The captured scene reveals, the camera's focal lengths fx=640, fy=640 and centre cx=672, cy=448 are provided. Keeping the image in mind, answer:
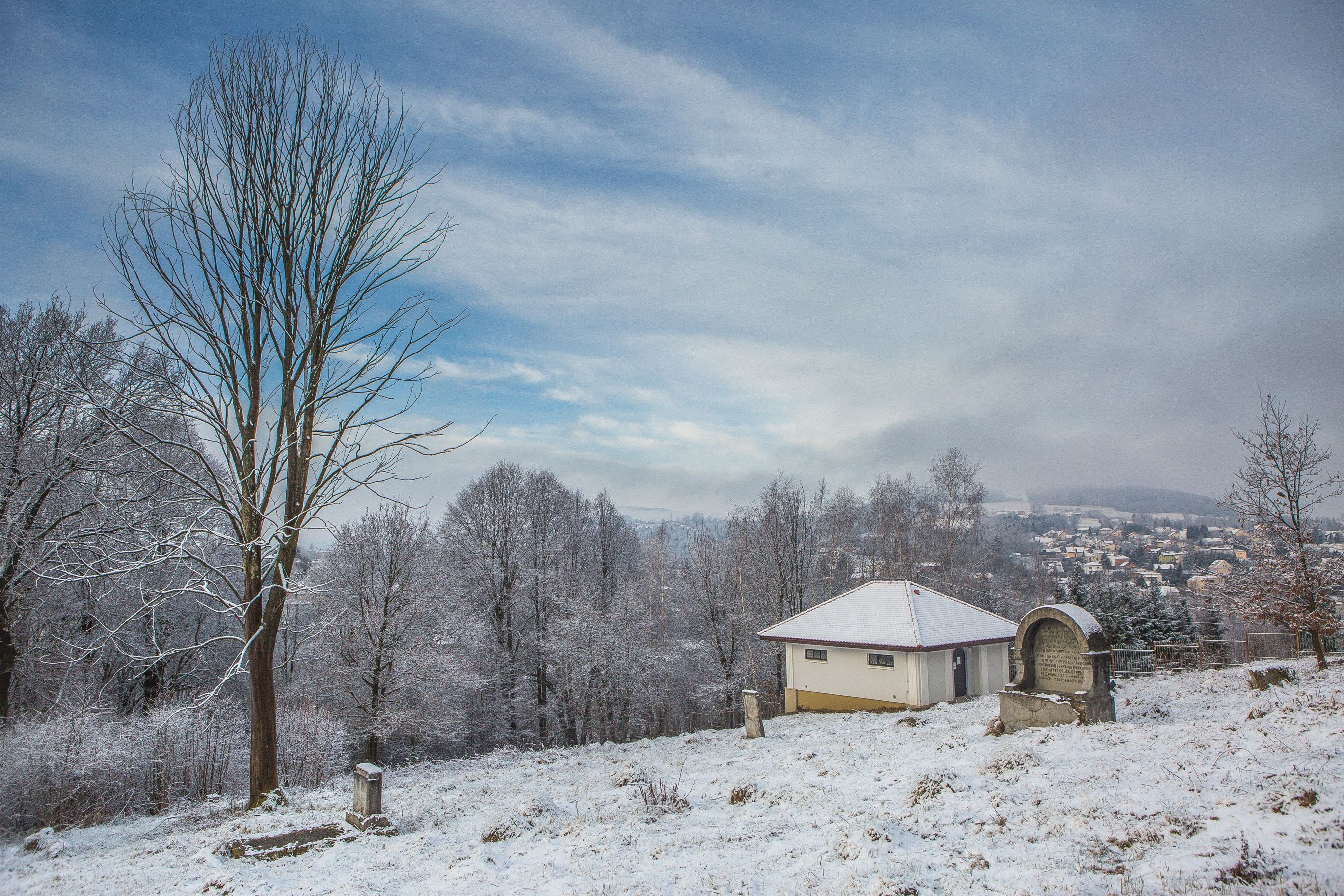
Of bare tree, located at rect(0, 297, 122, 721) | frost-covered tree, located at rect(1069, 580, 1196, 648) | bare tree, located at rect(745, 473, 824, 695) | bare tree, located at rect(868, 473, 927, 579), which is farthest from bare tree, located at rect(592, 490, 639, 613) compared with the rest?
frost-covered tree, located at rect(1069, 580, 1196, 648)

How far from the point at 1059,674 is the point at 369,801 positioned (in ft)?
41.4

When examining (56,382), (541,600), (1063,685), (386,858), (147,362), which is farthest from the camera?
(541,600)

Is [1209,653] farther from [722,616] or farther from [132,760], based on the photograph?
[132,760]

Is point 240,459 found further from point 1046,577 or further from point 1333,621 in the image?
point 1046,577

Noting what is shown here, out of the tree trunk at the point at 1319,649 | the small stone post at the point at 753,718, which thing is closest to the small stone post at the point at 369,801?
the small stone post at the point at 753,718

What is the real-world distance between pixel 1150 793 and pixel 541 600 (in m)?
28.8

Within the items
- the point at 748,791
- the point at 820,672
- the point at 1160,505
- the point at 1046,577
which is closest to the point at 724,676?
the point at 820,672

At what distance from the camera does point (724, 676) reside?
110 feet

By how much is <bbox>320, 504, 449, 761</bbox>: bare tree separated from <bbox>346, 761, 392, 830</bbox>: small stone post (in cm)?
1449

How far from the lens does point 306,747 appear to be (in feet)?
59.4

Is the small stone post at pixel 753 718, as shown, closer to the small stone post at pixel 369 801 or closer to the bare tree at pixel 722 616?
the small stone post at pixel 369 801

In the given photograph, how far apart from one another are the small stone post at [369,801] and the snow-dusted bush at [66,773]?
24.3ft

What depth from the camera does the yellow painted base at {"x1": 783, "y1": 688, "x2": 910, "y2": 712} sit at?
22281mm

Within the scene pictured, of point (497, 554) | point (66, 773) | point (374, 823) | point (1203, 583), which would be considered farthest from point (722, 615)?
point (374, 823)
